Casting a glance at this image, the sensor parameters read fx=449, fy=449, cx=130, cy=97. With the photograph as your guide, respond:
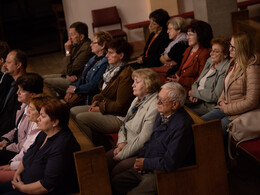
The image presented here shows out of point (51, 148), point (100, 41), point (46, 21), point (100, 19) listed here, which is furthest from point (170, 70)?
point (46, 21)

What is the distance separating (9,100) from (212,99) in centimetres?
217

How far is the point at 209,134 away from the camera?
3.30 metres

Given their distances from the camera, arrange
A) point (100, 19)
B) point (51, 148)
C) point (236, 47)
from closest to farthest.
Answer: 1. point (51, 148)
2. point (236, 47)
3. point (100, 19)

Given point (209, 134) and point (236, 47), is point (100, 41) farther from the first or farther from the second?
point (209, 134)

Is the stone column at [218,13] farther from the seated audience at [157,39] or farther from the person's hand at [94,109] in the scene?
the person's hand at [94,109]

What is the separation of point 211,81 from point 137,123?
95cm

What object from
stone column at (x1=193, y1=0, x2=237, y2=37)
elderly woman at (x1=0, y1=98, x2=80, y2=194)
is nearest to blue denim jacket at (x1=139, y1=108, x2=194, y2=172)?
elderly woman at (x1=0, y1=98, x2=80, y2=194)

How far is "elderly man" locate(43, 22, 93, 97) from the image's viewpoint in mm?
5796

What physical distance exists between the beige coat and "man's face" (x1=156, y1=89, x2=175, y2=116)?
2.33 feet

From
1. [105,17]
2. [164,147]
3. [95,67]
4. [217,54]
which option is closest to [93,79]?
[95,67]

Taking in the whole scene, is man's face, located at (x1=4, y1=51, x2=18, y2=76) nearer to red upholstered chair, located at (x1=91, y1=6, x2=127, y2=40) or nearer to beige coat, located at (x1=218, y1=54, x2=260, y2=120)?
beige coat, located at (x1=218, y1=54, x2=260, y2=120)

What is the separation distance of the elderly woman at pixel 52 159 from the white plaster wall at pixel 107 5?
272 inches

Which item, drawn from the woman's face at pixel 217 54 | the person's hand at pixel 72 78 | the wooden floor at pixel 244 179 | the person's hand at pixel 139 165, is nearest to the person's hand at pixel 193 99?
the woman's face at pixel 217 54

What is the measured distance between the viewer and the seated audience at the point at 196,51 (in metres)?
4.60
